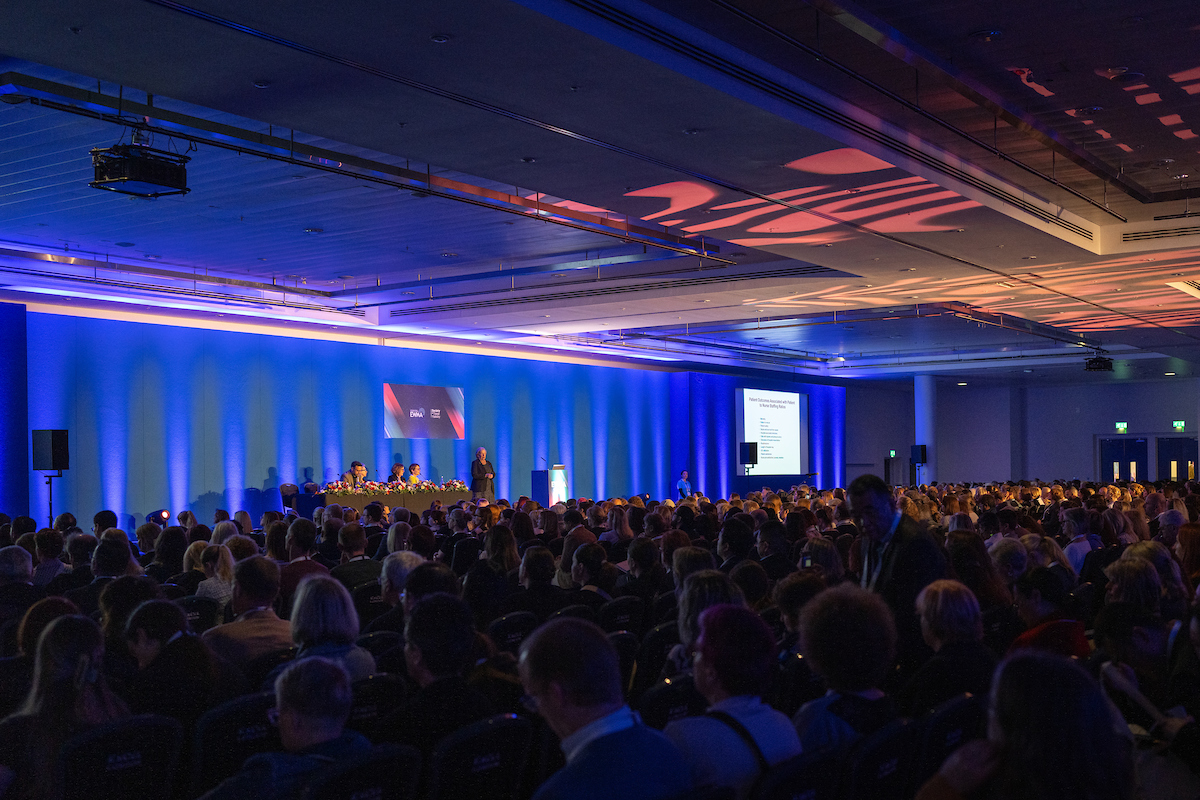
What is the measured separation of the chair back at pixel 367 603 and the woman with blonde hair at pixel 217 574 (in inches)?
27.9

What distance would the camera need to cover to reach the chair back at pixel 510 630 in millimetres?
4863

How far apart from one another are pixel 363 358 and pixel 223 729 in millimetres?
15484

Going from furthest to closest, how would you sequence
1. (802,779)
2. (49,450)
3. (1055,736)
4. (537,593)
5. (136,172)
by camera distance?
(49,450) < (136,172) < (537,593) < (802,779) < (1055,736)

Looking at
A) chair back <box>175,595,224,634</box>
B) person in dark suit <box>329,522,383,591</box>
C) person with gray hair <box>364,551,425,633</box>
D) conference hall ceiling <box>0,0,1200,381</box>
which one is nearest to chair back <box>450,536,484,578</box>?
person in dark suit <box>329,522,383,591</box>

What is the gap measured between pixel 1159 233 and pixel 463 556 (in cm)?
814

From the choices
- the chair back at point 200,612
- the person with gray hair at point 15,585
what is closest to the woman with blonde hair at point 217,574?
the chair back at point 200,612

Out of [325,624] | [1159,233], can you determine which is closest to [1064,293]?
[1159,233]

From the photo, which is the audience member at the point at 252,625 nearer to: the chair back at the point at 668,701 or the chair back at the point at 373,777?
the chair back at the point at 668,701

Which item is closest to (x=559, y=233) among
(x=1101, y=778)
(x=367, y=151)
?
A: (x=367, y=151)

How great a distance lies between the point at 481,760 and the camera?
2.86 metres

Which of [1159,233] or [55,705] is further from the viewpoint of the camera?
[1159,233]

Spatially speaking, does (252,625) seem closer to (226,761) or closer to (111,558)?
(226,761)

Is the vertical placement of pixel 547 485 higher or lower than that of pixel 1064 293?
lower

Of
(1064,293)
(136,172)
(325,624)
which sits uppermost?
(1064,293)
